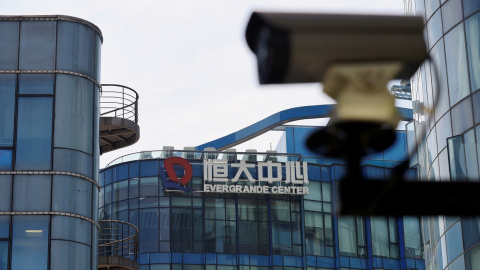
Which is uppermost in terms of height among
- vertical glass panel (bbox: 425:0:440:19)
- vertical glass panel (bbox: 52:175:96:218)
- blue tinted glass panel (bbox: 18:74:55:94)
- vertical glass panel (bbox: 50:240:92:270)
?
vertical glass panel (bbox: 425:0:440:19)

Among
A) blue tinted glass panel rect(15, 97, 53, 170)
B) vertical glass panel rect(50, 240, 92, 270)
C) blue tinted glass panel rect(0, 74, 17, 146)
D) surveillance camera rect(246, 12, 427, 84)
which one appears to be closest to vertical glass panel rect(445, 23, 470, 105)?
vertical glass panel rect(50, 240, 92, 270)

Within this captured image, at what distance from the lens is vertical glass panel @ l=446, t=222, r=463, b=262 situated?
30089 millimetres

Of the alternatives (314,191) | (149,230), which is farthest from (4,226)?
(314,191)

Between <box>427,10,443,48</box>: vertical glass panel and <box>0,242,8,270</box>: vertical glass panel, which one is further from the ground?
<box>427,10,443,48</box>: vertical glass panel

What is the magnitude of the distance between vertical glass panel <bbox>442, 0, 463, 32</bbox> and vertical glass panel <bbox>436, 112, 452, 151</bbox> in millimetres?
2844

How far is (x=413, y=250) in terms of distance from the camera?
68.2 m

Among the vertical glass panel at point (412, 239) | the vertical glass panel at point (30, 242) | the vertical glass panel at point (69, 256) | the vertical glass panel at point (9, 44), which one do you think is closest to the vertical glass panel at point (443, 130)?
the vertical glass panel at point (69, 256)

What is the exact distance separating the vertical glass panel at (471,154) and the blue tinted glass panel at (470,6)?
142 inches

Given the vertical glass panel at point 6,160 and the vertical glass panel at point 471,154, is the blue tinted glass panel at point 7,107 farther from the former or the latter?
the vertical glass panel at point 471,154

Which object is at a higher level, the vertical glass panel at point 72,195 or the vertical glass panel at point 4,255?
the vertical glass panel at point 72,195

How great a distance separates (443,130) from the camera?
3130 cm

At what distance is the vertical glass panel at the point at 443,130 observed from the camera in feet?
101

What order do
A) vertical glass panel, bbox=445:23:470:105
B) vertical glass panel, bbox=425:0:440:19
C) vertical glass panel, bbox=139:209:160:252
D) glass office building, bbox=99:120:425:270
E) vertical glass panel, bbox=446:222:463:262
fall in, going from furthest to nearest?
glass office building, bbox=99:120:425:270
vertical glass panel, bbox=139:209:160:252
vertical glass panel, bbox=425:0:440:19
vertical glass panel, bbox=446:222:463:262
vertical glass panel, bbox=445:23:470:105

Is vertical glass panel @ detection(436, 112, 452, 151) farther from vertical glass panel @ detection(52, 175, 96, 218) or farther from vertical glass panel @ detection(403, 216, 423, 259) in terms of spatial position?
vertical glass panel @ detection(403, 216, 423, 259)
